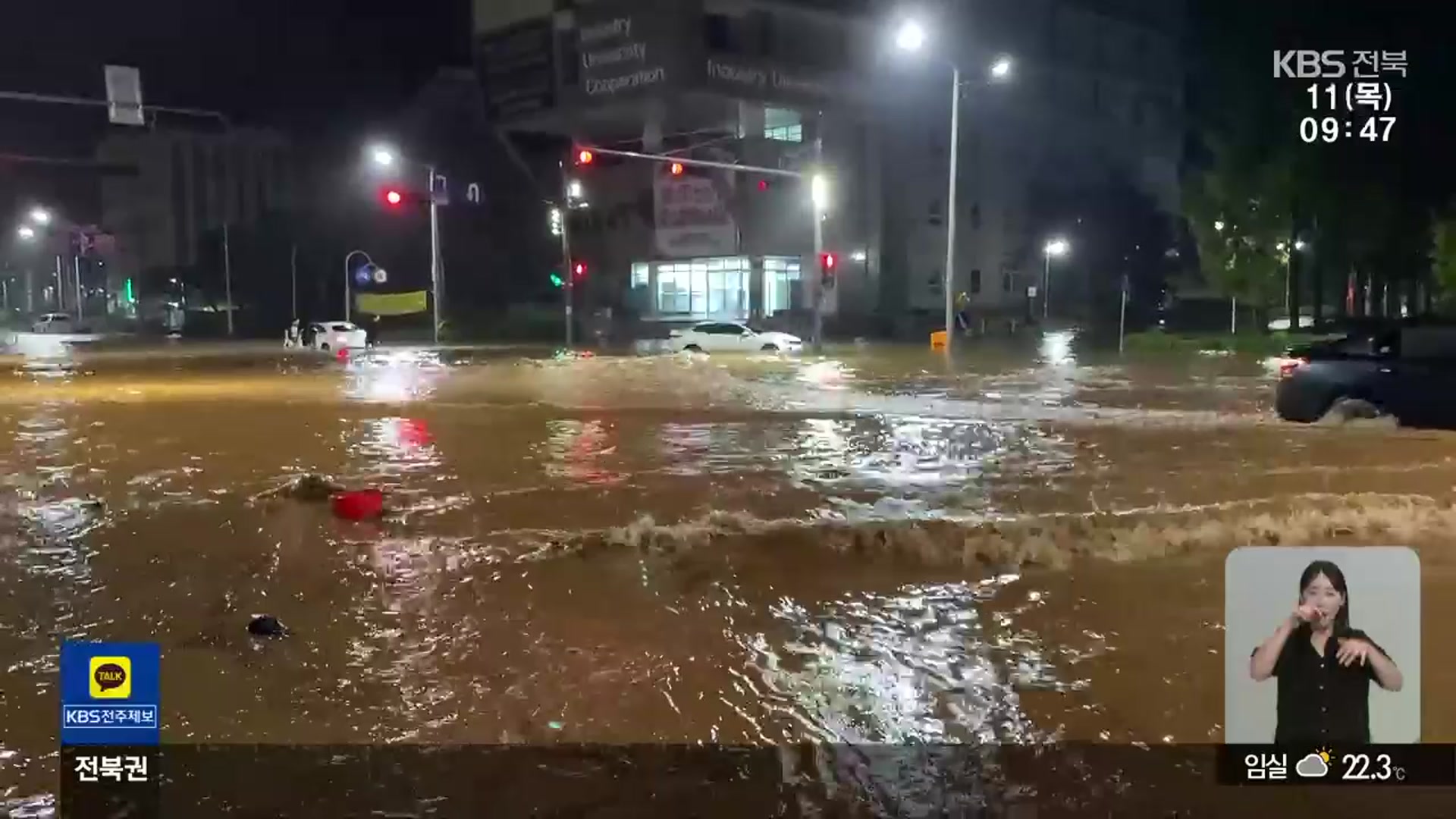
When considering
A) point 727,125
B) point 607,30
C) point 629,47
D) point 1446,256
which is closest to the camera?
point 1446,256

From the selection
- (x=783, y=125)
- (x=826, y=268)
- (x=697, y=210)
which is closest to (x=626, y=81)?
(x=697, y=210)

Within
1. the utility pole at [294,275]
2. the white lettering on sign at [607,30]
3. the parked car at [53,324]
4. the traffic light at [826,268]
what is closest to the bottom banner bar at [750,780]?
the traffic light at [826,268]

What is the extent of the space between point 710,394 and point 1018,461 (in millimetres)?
11068

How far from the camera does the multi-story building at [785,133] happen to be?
196 feet

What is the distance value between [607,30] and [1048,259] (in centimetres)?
2715

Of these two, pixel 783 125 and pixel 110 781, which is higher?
pixel 783 125

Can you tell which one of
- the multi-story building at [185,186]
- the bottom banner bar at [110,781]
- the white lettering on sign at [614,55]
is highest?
the white lettering on sign at [614,55]

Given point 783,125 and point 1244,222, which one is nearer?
point 1244,222

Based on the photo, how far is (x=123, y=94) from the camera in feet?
75.6

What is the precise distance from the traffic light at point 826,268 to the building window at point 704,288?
19.7 m

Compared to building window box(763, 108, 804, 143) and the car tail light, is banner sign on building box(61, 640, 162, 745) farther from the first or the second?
building window box(763, 108, 804, 143)

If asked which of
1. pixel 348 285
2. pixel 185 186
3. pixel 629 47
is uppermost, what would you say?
pixel 629 47

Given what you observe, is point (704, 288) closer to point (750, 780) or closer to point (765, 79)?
point (765, 79)

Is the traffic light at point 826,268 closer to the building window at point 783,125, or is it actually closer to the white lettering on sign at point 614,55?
the building window at point 783,125
